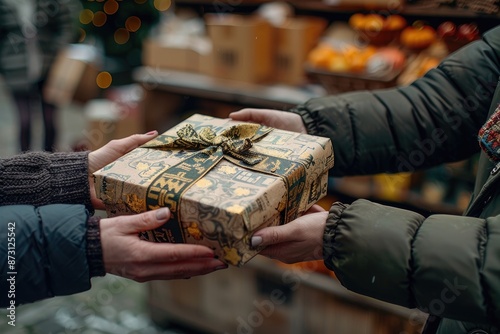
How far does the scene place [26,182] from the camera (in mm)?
1245

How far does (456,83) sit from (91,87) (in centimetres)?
381

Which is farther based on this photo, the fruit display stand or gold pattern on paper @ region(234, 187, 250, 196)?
the fruit display stand

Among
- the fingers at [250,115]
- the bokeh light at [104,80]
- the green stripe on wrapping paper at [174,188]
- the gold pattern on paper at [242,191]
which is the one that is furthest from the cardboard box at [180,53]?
the bokeh light at [104,80]

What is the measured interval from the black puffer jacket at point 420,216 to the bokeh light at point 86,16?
448 centimetres

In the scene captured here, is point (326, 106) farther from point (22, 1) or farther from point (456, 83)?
point (22, 1)

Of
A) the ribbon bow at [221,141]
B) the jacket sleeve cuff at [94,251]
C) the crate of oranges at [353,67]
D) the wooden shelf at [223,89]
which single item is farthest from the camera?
the wooden shelf at [223,89]

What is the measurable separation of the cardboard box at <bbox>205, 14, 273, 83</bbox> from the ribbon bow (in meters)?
1.39

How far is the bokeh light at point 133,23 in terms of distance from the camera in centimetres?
565

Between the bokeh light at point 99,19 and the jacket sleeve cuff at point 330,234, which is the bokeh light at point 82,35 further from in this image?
the jacket sleeve cuff at point 330,234

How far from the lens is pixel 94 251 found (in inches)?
41.7

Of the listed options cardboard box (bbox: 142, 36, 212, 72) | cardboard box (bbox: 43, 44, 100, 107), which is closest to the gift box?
cardboard box (bbox: 142, 36, 212, 72)

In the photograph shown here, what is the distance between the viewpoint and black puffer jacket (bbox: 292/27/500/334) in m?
0.96

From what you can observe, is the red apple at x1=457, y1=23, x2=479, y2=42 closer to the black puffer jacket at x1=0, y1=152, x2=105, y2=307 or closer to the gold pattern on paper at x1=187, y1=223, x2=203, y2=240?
the gold pattern on paper at x1=187, y1=223, x2=203, y2=240

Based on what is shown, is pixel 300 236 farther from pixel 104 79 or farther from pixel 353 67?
pixel 104 79
